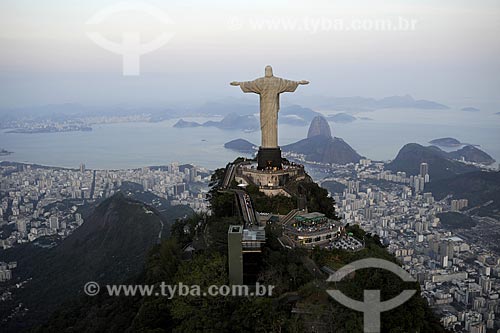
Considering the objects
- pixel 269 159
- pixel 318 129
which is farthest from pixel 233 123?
pixel 269 159

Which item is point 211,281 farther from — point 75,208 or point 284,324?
point 75,208

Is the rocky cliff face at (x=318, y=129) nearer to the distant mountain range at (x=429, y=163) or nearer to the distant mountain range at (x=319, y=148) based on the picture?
the distant mountain range at (x=319, y=148)

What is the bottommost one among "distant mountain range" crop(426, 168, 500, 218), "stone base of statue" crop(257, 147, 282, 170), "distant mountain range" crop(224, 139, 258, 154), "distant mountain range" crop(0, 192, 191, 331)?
"distant mountain range" crop(0, 192, 191, 331)

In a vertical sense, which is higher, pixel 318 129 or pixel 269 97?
pixel 269 97

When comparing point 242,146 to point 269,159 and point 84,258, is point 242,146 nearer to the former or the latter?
point 84,258

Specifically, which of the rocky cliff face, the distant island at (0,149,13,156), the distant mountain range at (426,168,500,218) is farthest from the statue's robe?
the distant island at (0,149,13,156)

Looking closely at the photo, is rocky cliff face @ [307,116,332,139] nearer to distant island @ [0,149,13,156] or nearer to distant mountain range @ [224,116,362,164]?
distant mountain range @ [224,116,362,164]
